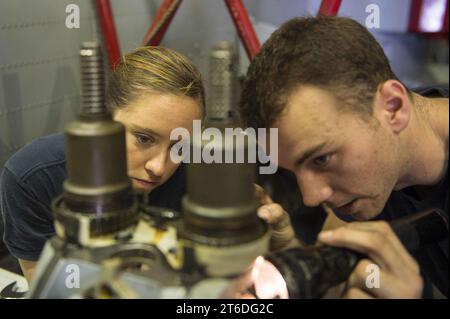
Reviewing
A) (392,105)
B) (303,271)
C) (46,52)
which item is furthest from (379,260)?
(46,52)

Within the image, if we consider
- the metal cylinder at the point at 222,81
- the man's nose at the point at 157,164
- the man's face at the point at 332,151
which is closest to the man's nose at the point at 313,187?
the man's face at the point at 332,151

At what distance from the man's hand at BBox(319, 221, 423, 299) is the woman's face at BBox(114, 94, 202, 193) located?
0.36 metres

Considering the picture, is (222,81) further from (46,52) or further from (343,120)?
(46,52)

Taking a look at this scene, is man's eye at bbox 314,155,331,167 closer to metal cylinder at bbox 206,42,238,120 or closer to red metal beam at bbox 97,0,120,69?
metal cylinder at bbox 206,42,238,120

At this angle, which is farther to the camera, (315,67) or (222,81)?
(315,67)

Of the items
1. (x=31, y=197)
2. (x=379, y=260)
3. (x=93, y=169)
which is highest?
(x=93, y=169)

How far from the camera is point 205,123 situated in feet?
1.05

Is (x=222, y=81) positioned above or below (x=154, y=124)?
above

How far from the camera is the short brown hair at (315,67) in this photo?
0.60 meters

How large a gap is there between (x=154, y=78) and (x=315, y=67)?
266 mm

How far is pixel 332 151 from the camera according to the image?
602 mm

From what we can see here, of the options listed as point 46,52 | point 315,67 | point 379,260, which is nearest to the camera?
point 379,260

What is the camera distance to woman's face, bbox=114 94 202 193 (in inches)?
28.3

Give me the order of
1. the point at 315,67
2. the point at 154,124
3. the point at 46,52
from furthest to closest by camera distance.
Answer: the point at 46,52 < the point at 154,124 < the point at 315,67
